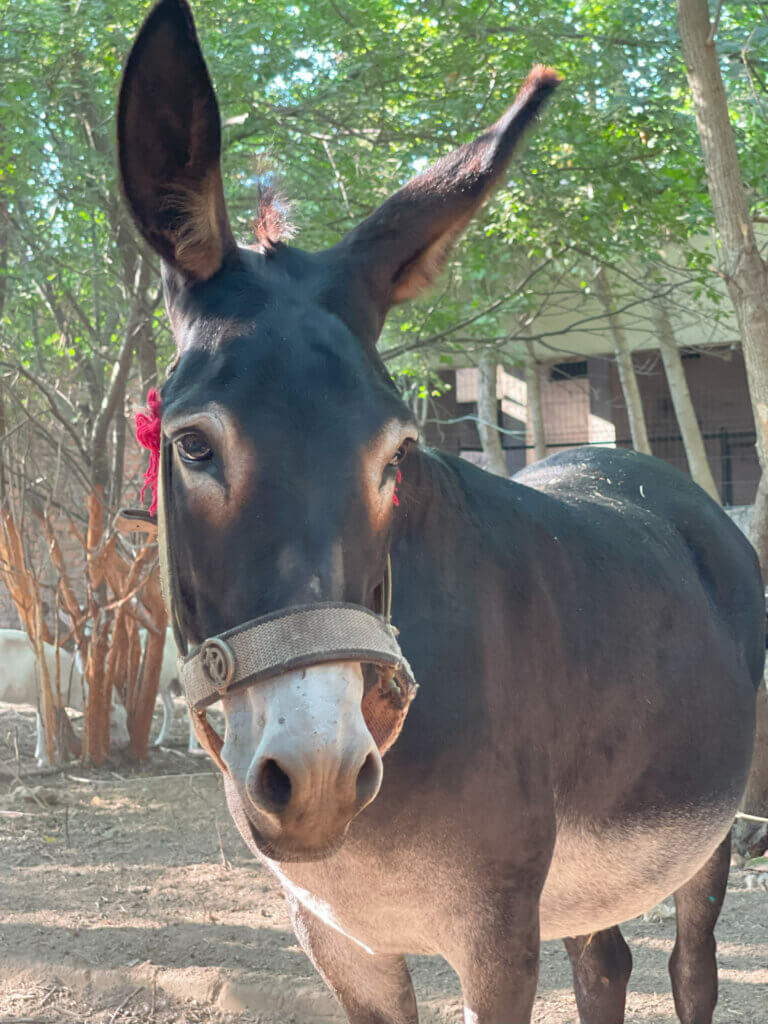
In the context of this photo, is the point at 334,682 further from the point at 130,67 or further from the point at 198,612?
the point at 130,67

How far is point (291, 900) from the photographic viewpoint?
228 cm

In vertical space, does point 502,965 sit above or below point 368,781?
below

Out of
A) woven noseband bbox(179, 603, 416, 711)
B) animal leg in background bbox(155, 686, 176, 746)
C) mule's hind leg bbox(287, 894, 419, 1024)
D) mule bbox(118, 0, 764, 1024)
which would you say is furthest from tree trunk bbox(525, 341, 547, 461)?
woven noseband bbox(179, 603, 416, 711)

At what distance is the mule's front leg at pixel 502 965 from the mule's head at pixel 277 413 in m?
0.54

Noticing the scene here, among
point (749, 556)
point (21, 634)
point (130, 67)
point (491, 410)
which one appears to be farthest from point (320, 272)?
point (491, 410)

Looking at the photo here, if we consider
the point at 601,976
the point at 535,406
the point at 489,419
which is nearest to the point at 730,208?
the point at 601,976

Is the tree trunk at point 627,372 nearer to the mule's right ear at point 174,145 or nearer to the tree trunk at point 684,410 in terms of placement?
the tree trunk at point 684,410

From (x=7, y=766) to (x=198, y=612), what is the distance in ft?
17.6

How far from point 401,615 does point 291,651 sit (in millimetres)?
519

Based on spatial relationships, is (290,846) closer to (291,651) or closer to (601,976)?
(291,651)

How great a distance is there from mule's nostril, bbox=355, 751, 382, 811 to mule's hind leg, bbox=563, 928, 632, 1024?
80.0 inches

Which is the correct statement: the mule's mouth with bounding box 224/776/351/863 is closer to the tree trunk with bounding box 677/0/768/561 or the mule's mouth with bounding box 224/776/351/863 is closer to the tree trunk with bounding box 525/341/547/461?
the tree trunk with bounding box 677/0/768/561

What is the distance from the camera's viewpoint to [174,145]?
176 cm

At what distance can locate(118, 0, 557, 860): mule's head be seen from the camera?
1428 millimetres
